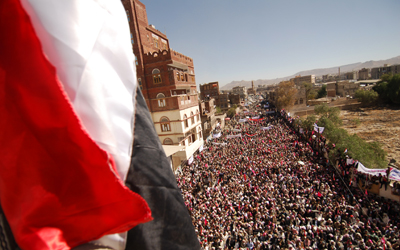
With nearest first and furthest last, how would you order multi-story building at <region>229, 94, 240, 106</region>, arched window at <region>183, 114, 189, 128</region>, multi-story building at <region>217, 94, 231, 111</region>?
arched window at <region>183, 114, 189, 128</region> → multi-story building at <region>217, 94, 231, 111</region> → multi-story building at <region>229, 94, 240, 106</region>

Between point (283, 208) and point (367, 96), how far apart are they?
53.7 m

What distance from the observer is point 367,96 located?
4859 cm

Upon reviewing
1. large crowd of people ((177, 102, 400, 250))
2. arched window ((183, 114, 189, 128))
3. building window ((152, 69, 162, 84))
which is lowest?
large crowd of people ((177, 102, 400, 250))

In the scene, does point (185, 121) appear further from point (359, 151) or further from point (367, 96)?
point (367, 96)

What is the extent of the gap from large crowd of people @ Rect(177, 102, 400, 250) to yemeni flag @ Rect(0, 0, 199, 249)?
8.47 metres

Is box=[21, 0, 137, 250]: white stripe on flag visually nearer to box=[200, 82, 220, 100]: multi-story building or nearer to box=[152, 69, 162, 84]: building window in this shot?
box=[152, 69, 162, 84]: building window

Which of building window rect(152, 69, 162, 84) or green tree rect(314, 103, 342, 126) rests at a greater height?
building window rect(152, 69, 162, 84)

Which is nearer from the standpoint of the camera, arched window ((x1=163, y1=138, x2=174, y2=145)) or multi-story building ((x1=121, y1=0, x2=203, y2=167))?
multi-story building ((x1=121, y1=0, x2=203, y2=167))

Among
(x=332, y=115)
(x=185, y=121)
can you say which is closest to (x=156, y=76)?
(x=185, y=121)

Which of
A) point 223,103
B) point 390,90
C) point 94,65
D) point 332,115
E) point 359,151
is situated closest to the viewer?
point 94,65

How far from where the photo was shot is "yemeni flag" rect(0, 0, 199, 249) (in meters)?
1.15

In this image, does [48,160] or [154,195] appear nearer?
[48,160]

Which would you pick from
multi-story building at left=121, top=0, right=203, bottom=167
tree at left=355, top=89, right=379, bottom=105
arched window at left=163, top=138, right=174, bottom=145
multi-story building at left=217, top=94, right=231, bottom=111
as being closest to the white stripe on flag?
multi-story building at left=121, top=0, right=203, bottom=167

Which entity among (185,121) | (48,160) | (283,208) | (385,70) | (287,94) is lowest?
(283,208)
